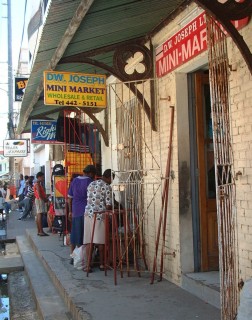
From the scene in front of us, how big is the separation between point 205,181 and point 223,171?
1.84 metres

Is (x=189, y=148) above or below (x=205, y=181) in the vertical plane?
above

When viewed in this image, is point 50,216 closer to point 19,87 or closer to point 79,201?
point 79,201

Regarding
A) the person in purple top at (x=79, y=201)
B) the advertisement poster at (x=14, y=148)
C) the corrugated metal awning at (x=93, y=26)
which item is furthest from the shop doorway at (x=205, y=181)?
the advertisement poster at (x=14, y=148)

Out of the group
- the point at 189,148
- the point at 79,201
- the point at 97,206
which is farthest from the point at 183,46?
the point at 79,201

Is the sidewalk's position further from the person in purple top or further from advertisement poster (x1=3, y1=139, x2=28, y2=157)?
advertisement poster (x1=3, y1=139, x2=28, y2=157)

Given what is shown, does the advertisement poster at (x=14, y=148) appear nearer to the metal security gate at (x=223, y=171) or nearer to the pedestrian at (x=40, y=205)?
the pedestrian at (x=40, y=205)

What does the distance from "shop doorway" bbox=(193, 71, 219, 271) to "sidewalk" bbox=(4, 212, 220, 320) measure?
0.59 m

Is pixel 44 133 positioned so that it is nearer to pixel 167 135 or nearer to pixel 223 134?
pixel 167 135

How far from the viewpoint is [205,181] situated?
539 centimetres

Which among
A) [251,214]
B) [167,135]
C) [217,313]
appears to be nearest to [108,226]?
[167,135]

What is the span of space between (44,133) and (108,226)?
5518 mm

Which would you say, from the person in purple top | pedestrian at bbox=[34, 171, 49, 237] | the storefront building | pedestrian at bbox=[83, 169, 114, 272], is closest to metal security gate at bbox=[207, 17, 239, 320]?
the storefront building

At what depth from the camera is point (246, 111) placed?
13.0ft

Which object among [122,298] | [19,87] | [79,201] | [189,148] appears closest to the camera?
[122,298]
